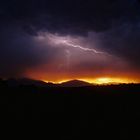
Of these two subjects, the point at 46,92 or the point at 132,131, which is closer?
the point at 132,131

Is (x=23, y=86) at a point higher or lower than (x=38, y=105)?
higher

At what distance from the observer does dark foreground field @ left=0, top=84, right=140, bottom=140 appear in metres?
16.5

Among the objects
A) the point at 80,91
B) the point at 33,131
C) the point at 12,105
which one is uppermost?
the point at 80,91

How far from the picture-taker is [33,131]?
17078 millimetres

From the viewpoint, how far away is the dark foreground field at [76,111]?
16.5 metres

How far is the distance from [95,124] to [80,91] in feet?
18.0

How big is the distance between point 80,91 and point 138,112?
5470 mm

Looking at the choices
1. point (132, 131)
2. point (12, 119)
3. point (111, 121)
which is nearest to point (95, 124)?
Result: point (111, 121)

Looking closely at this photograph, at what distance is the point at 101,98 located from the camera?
2062 centimetres

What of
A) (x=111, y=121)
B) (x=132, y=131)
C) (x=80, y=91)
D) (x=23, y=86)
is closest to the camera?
(x=132, y=131)

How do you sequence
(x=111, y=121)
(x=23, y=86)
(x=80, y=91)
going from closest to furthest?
(x=111, y=121) < (x=80, y=91) < (x=23, y=86)

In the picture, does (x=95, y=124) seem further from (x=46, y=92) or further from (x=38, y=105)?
(x=46, y=92)

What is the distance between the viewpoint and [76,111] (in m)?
19.0

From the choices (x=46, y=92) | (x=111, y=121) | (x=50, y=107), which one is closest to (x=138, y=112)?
(x=111, y=121)
